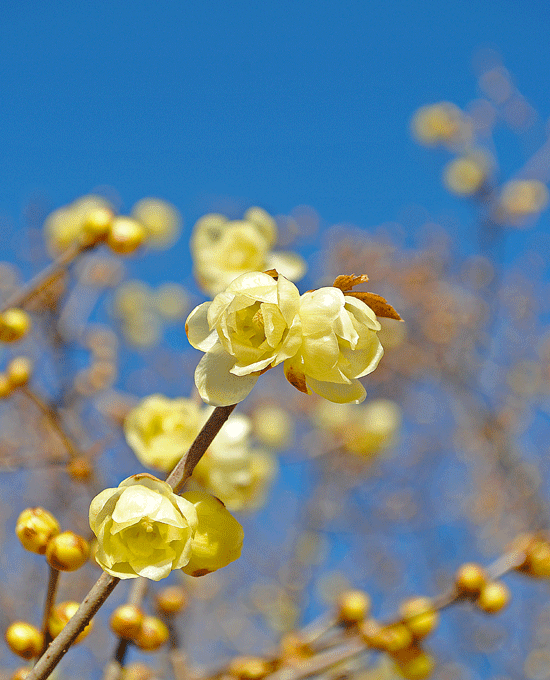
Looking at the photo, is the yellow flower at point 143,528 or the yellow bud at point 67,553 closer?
the yellow flower at point 143,528

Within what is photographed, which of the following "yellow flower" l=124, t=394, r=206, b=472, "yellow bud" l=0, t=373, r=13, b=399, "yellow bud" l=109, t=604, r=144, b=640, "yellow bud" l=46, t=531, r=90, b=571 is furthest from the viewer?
"yellow bud" l=0, t=373, r=13, b=399

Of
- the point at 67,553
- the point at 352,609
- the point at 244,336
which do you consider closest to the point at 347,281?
the point at 244,336

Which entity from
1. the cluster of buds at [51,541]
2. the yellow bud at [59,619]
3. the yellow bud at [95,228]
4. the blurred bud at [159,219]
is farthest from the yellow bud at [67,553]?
the blurred bud at [159,219]

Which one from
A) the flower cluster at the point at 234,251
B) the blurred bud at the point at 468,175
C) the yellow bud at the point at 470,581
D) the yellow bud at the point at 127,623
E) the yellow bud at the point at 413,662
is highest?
the blurred bud at the point at 468,175

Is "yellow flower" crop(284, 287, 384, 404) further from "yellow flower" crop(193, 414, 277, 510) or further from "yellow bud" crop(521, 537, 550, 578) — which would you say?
"yellow bud" crop(521, 537, 550, 578)

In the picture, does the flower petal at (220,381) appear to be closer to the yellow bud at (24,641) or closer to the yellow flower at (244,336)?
the yellow flower at (244,336)

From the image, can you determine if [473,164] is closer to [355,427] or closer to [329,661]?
[355,427]

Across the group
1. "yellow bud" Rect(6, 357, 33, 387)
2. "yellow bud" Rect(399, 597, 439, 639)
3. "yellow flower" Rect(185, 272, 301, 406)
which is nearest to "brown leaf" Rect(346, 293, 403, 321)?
"yellow flower" Rect(185, 272, 301, 406)
